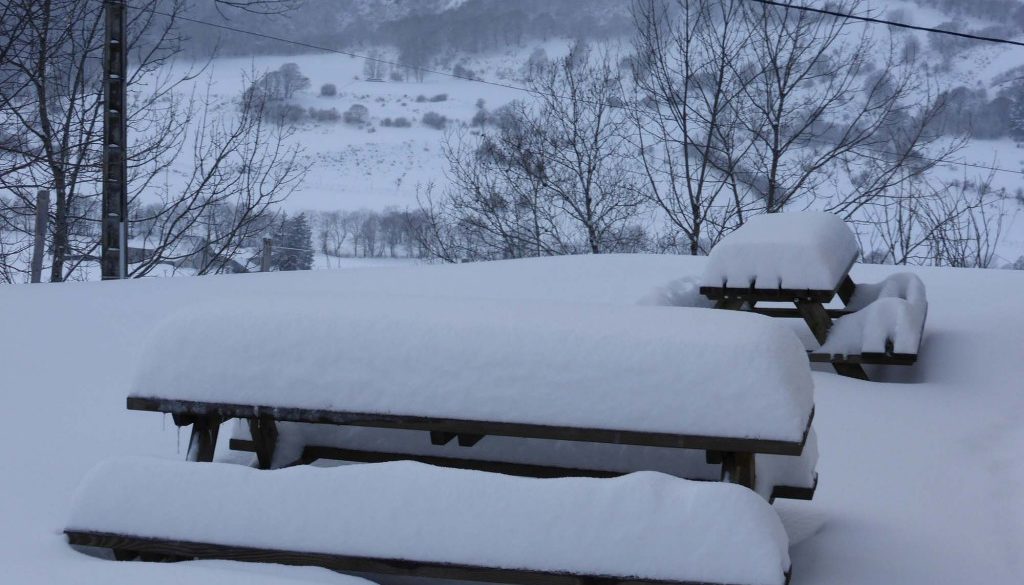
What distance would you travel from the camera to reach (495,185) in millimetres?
22297

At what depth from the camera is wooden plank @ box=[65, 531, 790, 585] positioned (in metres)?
2.47

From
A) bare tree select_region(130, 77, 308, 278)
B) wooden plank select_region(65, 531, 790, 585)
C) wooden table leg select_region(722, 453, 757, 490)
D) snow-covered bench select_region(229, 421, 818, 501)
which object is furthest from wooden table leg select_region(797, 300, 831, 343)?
bare tree select_region(130, 77, 308, 278)

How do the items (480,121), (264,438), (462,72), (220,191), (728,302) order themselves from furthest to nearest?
(462,72) → (480,121) → (220,191) → (728,302) → (264,438)

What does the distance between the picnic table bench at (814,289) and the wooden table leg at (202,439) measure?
3690 millimetres

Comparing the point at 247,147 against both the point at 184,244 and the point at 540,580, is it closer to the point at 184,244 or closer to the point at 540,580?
the point at 184,244

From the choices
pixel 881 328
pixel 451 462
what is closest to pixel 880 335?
pixel 881 328

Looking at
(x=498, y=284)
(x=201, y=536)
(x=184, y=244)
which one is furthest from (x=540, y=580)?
(x=184, y=244)

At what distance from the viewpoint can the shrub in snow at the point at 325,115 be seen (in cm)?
3678

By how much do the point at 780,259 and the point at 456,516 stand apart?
12.5 ft

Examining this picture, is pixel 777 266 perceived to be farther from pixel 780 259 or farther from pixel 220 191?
pixel 220 191

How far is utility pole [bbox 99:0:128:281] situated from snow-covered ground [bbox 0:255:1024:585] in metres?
2.70

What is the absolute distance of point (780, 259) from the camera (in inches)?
230

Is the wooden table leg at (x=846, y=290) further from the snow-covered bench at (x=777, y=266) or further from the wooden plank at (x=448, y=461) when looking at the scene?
the wooden plank at (x=448, y=461)

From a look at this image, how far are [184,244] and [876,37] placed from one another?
13.1 metres
